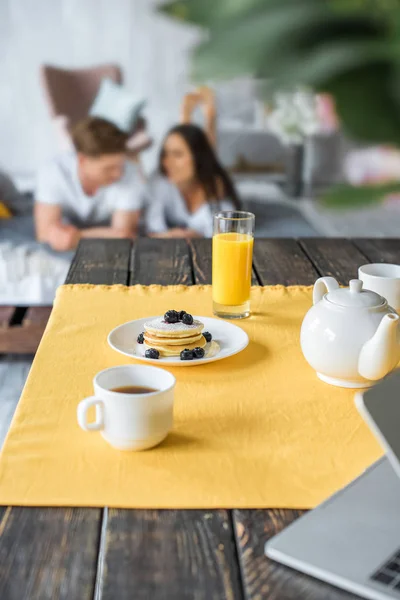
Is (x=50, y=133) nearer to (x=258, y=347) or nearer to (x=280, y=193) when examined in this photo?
(x=280, y=193)

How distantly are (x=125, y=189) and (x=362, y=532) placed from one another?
3073mm

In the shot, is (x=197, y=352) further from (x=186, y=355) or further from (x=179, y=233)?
(x=179, y=233)

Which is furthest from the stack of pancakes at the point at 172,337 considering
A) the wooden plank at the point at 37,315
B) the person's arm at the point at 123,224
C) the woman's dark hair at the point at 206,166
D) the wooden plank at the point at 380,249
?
the woman's dark hair at the point at 206,166

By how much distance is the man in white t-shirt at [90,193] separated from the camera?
352 centimetres

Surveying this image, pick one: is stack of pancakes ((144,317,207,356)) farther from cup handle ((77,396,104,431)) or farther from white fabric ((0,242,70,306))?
white fabric ((0,242,70,306))

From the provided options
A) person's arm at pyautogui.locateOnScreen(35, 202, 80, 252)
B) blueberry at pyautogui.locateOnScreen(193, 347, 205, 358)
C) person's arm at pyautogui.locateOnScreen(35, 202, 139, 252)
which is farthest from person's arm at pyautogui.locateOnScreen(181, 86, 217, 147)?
blueberry at pyautogui.locateOnScreen(193, 347, 205, 358)

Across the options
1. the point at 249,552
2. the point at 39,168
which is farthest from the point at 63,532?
the point at 39,168

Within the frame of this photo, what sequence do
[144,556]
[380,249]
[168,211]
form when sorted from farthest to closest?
[168,211], [380,249], [144,556]

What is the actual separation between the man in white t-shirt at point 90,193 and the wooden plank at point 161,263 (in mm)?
1582

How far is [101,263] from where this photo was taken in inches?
69.0

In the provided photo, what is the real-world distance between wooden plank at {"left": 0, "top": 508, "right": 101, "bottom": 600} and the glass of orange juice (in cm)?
65

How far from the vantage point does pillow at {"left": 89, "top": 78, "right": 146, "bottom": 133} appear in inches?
149

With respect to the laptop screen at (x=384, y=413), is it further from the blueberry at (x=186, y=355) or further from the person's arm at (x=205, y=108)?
the person's arm at (x=205, y=108)

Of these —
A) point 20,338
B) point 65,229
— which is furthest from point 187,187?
point 20,338
